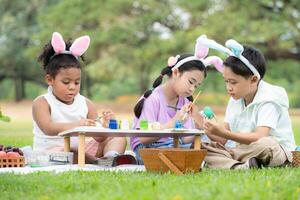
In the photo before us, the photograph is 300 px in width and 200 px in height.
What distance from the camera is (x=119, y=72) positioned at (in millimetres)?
22953

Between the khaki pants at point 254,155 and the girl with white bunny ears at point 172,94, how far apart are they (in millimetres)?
418

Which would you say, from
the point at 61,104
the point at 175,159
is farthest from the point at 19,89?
the point at 175,159

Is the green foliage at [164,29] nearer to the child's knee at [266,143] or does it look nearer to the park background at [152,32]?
the park background at [152,32]

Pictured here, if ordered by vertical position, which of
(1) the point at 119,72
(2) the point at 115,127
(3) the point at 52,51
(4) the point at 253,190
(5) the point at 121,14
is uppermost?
(5) the point at 121,14

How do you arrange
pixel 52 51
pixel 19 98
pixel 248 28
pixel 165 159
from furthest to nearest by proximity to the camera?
pixel 19 98 → pixel 248 28 → pixel 52 51 → pixel 165 159

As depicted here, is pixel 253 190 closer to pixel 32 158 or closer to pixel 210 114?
pixel 210 114

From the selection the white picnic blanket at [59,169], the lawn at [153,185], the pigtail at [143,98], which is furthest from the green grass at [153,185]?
the pigtail at [143,98]

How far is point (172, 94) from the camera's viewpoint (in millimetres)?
5488

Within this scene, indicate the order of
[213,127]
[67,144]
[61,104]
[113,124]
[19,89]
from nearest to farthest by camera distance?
1. [213,127]
2. [113,124]
3. [67,144]
4. [61,104]
5. [19,89]

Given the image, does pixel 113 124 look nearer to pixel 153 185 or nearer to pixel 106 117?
pixel 106 117

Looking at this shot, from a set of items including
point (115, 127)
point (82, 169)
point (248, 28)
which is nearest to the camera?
point (82, 169)

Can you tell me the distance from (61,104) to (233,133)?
1503 mm

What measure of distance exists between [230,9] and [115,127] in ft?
50.9

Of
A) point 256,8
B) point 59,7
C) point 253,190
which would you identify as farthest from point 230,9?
point 253,190
